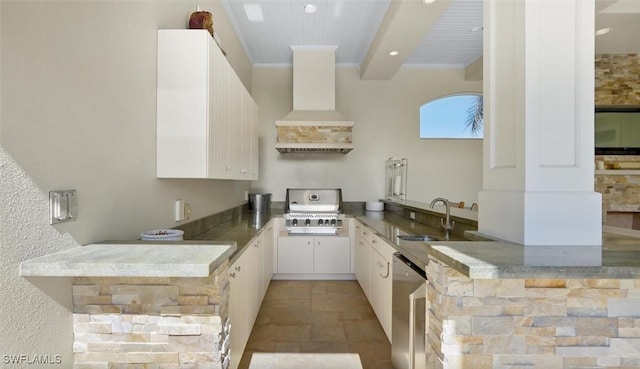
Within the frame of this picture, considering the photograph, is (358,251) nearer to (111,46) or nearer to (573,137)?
(573,137)

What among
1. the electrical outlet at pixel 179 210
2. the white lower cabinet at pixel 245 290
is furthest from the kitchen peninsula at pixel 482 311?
the electrical outlet at pixel 179 210

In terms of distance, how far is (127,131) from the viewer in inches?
57.0

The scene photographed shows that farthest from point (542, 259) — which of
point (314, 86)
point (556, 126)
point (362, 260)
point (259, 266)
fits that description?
point (314, 86)

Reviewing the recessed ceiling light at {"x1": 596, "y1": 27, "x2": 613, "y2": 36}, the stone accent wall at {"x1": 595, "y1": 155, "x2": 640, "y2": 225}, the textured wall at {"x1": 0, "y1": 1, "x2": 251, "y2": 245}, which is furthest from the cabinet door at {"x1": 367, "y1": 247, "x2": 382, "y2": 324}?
the recessed ceiling light at {"x1": 596, "y1": 27, "x2": 613, "y2": 36}

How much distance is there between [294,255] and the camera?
3709mm

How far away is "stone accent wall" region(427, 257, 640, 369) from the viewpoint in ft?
3.07

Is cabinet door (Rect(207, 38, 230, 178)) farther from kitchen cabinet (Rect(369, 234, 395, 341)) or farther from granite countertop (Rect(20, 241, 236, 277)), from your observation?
kitchen cabinet (Rect(369, 234, 395, 341))

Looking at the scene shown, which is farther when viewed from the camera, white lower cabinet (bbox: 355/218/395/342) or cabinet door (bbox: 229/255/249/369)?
white lower cabinet (bbox: 355/218/395/342)

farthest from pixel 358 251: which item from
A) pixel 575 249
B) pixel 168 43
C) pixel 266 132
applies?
pixel 168 43

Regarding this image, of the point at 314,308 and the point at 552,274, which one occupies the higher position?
the point at 552,274

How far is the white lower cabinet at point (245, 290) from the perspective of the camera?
69.2 inches

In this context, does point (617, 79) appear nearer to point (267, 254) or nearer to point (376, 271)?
point (376, 271)

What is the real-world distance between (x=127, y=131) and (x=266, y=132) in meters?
3.07

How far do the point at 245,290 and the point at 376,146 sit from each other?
10.1 feet
